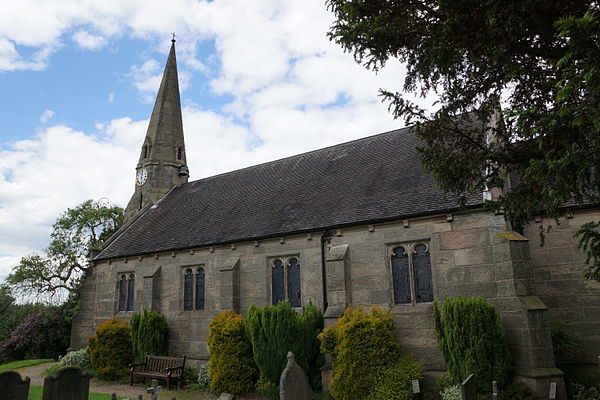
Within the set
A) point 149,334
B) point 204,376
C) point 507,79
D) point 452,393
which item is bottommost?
point 204,376

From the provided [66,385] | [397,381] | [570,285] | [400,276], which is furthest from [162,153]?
[66,385]

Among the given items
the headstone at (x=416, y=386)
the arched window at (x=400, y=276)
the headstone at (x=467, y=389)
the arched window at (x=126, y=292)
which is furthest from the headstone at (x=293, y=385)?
the arched window at (x=126, y=292)

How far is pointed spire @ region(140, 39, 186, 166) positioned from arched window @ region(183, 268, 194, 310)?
1081 cm

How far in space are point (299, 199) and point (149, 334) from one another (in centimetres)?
808

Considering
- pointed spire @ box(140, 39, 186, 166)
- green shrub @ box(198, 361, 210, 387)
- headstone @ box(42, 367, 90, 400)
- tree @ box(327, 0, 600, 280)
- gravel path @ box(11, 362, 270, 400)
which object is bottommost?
gravel path @ box(11, 362, 270, 400)

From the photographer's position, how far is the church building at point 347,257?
40.2ft

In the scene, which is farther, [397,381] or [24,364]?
[24,364]

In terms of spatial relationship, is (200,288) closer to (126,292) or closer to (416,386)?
(126,292)

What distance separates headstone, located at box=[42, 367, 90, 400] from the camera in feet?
19.6

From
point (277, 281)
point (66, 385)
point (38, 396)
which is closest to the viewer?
point (66, 385)

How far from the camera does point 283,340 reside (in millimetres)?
13625

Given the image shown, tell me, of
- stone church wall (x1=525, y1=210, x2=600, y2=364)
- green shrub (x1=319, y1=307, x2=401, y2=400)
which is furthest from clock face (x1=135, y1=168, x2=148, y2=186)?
stone church wall (x1=525, y1=210, x2=600, y2=364)

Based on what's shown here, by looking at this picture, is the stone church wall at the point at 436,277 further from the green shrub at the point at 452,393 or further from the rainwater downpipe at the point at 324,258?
the green shrub at the point at 452,393

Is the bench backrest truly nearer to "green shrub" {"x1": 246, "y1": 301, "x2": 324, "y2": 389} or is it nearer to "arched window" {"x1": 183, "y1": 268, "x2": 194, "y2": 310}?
"arched window" {"x1": 183, "y1": 268, "x2": 194, "y2": 310}
